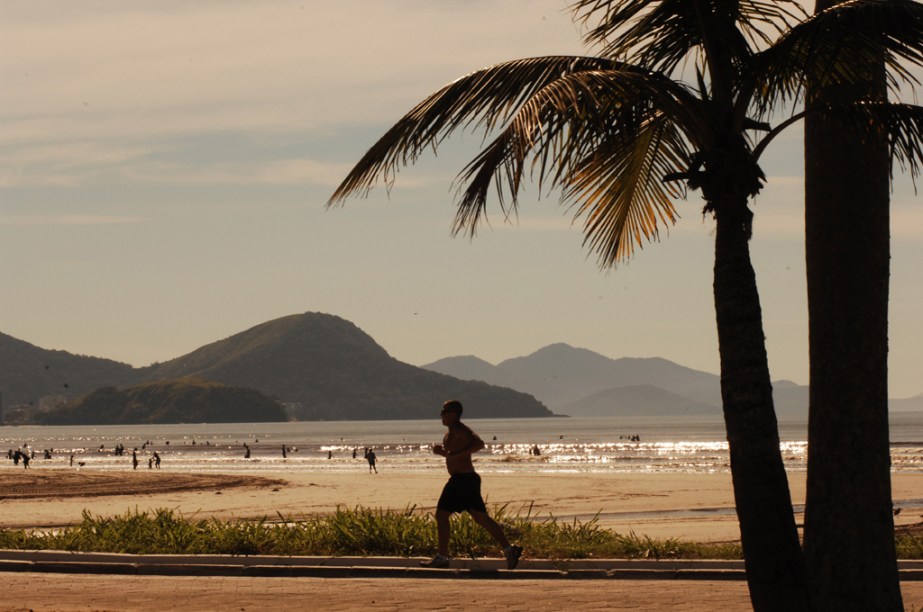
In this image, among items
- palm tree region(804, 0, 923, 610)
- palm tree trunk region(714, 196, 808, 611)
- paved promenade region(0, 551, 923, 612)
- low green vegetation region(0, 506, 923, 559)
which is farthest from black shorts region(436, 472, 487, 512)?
palm tree trunk region(714, 196, 808, 611)

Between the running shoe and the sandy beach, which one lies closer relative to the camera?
the running shoe

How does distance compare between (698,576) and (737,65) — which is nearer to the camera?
(737,65)

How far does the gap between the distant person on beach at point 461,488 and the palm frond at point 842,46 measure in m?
4.61

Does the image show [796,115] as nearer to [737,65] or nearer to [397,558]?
[737,65]

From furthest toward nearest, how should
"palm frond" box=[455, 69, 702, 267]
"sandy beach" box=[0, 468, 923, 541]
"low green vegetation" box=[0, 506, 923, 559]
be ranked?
"sandy beach" box=[0, 468, 923, 541]
"low green vegetation" box=[0, 506, 923, 559]
"palm frond" box=[455, 69, 702, 267]

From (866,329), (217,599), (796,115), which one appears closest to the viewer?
(796,115)

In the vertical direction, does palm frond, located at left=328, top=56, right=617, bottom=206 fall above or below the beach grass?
above

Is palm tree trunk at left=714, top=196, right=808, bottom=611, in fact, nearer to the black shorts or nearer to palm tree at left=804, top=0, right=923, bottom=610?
palm tree at left=804, top=0, right=923, bottom=610

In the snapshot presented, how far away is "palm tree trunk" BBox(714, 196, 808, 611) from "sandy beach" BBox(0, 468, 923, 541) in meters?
12.5

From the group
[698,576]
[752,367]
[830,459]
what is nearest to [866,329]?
[830,459]

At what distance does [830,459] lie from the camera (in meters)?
7.84

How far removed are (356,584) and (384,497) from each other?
2702 cm

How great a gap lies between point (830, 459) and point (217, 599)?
515 centimetres

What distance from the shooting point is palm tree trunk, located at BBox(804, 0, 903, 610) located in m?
7.69
